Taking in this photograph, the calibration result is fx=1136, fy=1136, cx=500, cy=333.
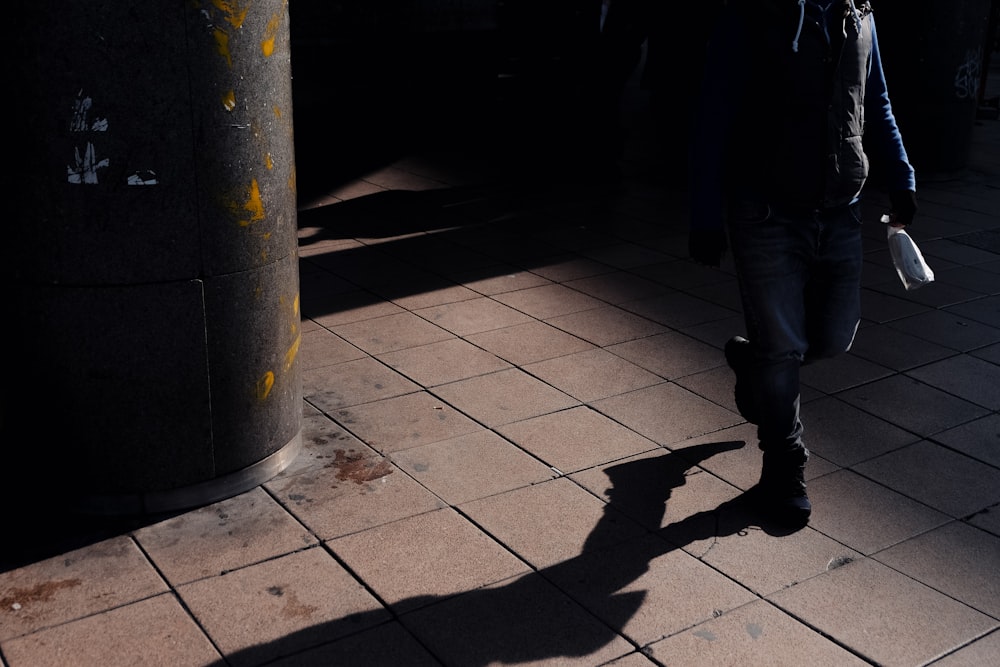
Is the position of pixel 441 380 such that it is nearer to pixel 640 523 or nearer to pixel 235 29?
pixel 640 523

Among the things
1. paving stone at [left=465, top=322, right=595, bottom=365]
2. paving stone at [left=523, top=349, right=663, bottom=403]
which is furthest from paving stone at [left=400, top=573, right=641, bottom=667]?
paving stone at [left=465, top=322, right=595, bottom=365]

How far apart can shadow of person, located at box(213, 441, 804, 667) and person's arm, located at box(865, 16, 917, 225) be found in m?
1.21

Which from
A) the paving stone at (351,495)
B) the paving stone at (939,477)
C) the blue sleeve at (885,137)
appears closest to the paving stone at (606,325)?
the paving stone at (939,477)

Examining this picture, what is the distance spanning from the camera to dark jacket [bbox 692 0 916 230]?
361 centimetres

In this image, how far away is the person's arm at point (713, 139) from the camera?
12.1 ft

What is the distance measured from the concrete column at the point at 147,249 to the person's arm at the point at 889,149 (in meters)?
2.04

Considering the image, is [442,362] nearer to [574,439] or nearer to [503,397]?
[503,397]

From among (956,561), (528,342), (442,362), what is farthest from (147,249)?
(956,561)

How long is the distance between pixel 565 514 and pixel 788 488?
0.77 metres

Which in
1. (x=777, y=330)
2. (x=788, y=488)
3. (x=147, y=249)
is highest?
(x=147, y=249)

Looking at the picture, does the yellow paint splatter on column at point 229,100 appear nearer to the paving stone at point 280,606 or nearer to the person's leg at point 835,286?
the paving stone at point 280,606

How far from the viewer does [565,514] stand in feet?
13.0

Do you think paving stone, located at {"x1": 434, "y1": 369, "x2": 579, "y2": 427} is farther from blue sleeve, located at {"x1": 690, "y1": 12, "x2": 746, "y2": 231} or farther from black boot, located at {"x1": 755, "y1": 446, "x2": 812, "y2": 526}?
blue sleeve, located at {"x1": 690, "y1": 12, "x2": 746, "y2": 231}

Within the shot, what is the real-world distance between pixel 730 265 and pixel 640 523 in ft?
11.7
